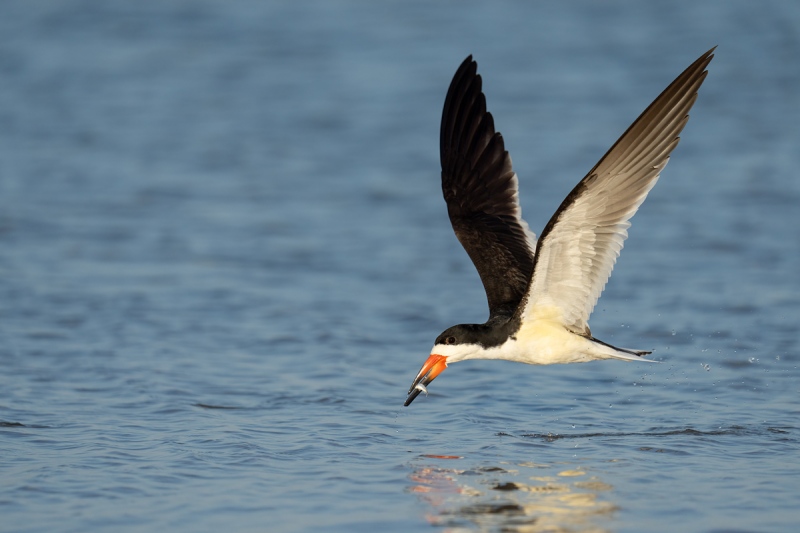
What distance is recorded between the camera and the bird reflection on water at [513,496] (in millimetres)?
5293

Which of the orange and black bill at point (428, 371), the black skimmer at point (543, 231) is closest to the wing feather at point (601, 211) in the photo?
the black skimmer at point (543, 231)

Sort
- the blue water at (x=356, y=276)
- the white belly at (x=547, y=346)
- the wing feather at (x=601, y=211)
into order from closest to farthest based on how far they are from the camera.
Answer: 1. the blue water at (x=356, y=276)
2. the wing feather at (x=601, y=211)
3. the white belly at (x=547, y=346)

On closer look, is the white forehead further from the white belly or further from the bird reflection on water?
the bird reflection on water

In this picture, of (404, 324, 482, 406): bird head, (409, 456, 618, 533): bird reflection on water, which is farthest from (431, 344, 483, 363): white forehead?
(409, 456, 618, 533): bird reflection on water

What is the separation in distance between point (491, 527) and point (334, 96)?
11.4 meters

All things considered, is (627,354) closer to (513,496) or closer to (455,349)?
(455,349)

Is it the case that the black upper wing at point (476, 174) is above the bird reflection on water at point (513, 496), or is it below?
above

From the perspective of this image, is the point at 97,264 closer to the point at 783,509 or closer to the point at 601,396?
the point at 601,396

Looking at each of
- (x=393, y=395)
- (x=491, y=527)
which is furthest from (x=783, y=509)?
(x=393, y=395)

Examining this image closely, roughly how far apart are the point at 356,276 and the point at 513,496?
186 inches

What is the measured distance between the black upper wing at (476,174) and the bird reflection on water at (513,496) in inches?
74.6

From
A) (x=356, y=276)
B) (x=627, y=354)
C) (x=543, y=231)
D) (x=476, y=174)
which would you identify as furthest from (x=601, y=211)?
(x=356, y=276)

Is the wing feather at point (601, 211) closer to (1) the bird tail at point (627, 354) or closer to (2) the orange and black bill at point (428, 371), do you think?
(1) the bird tail at point (627, 354)

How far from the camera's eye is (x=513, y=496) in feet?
18.5
